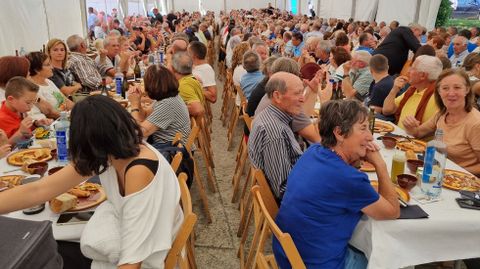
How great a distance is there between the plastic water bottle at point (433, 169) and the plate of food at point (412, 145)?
62 cm

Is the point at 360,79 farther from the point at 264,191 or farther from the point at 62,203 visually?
the point at 62,203

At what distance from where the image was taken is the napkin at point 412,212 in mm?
1905

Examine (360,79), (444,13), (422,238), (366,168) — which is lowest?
(422,238)

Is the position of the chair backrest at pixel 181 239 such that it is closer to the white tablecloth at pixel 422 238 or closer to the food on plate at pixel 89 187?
the food on plate at pixel 89 187

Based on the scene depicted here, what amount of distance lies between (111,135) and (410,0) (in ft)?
40.4

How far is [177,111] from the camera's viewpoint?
10.6ft

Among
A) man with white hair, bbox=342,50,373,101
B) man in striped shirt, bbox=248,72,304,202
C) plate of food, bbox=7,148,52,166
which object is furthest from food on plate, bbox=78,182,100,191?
man with white hair, bbox=342,50,373,101

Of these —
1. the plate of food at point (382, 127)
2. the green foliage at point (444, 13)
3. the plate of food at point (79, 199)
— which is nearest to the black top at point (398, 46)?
the plate of food at point (382, 127)

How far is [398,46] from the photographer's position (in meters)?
6.19

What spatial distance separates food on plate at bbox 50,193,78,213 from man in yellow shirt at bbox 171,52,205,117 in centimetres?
209

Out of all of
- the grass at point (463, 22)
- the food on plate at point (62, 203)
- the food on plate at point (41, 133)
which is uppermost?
the grass at point (463, 22)

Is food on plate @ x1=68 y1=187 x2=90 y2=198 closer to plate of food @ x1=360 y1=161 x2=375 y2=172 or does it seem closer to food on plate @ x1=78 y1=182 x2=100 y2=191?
food on plate @ x1=78 y1=182 x2=100 y2=191

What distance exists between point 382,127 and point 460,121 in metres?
0.70

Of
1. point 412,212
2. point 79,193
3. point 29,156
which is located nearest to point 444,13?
point 412,212
